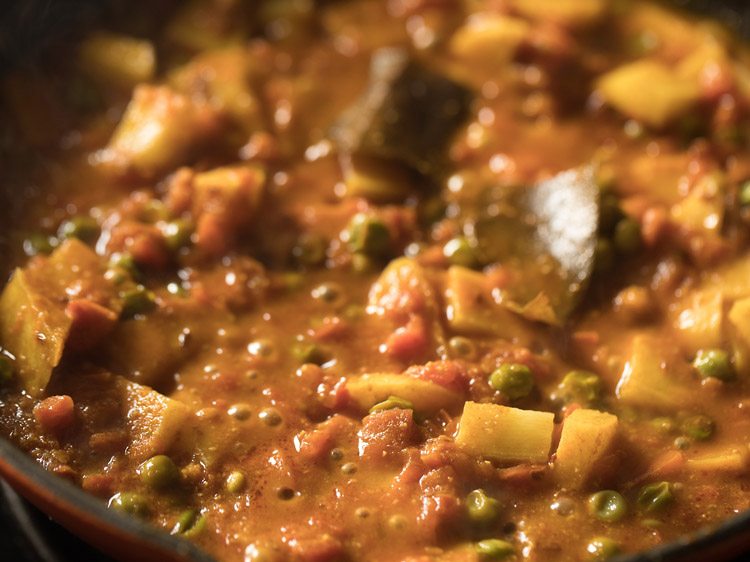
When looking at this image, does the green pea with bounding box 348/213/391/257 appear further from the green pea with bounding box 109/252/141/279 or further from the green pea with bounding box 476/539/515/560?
the green pea with bounding box 476/539/515/560

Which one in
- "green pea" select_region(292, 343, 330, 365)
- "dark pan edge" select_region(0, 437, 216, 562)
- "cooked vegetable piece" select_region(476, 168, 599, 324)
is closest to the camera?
"dark pan edge" select_region(0, 437, 216, 562)

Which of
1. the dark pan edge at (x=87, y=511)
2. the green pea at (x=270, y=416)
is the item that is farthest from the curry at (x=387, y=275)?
the dark pan edge at (x=87, y=511)

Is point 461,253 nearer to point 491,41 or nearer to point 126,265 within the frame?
point 126,265

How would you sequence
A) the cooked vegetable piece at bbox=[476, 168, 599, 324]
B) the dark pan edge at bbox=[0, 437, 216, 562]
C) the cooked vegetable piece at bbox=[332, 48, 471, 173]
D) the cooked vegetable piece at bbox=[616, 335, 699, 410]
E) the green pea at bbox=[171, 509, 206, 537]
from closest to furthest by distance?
1. the dark pan edge at bbox=[0, 437, 216, 562]
2. the green pea at bbox=[171, 509, 206, 537]
3. the cooked vegetable piece at bbox=[616, 335, 699, 410]
4. the cooked vegetable piece at bbox=[476, 168, 599, 324]
5. the cooked vegetable piece at bbox=[332, 48, 471, 173]

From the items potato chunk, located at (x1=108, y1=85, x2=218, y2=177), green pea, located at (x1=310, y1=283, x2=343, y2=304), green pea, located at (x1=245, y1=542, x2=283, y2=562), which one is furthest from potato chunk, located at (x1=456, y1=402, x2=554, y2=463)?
potato chunk, located at (x1=108, y1=85, x2=218, y2=177)

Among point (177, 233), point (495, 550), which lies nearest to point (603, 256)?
point (495, 550)

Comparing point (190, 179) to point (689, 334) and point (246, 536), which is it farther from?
point (689, 334)

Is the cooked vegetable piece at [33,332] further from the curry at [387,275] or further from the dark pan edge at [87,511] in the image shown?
the dark pan edge at [87,511]
